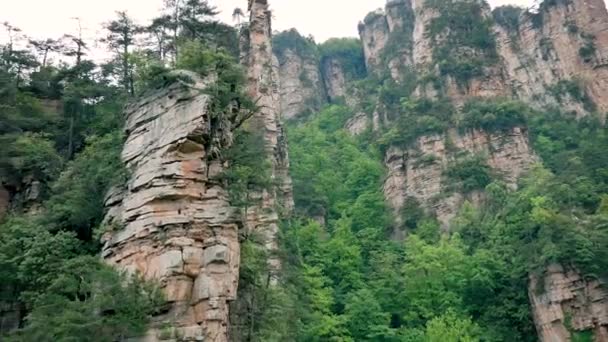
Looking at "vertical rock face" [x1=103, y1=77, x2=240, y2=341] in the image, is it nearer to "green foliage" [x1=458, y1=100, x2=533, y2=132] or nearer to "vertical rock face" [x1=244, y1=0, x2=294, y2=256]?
"vertical rock face" [x1=244, y1=0, x2=294, y2=256]

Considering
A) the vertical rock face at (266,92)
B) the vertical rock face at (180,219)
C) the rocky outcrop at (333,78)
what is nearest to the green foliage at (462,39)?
the vertical rock face at (266,92)

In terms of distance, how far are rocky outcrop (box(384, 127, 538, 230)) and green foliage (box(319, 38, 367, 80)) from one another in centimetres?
3038

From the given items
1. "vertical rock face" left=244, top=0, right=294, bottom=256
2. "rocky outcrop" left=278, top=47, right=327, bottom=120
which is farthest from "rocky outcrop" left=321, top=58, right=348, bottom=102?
"vertical rock face" left=244, top=0, right=294, bottom=256

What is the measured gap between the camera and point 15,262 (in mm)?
21031

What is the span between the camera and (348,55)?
7950cm

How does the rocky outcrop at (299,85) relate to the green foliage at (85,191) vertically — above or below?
above

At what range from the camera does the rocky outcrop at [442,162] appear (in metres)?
45.8

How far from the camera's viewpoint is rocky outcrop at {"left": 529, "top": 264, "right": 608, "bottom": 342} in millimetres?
29906

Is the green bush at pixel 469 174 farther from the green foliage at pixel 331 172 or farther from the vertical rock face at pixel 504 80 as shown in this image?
the green foliage at pixel 331 172

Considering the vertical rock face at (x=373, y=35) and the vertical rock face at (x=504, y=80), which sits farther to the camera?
the vertical rock face at (x=373, y=35)

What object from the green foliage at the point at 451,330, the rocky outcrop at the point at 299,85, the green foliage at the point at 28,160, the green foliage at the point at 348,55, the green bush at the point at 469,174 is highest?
the green foliage at the point at 348,55

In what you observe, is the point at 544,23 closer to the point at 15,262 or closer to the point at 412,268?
the point at 412,268

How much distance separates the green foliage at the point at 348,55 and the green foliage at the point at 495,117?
99.5 ft

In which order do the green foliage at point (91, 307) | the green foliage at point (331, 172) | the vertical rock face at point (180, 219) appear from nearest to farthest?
1. the green foliage at point (91, 307)
2. the vertical rock face at point (180, 219)
3. the green foliage at point (331, 172)
